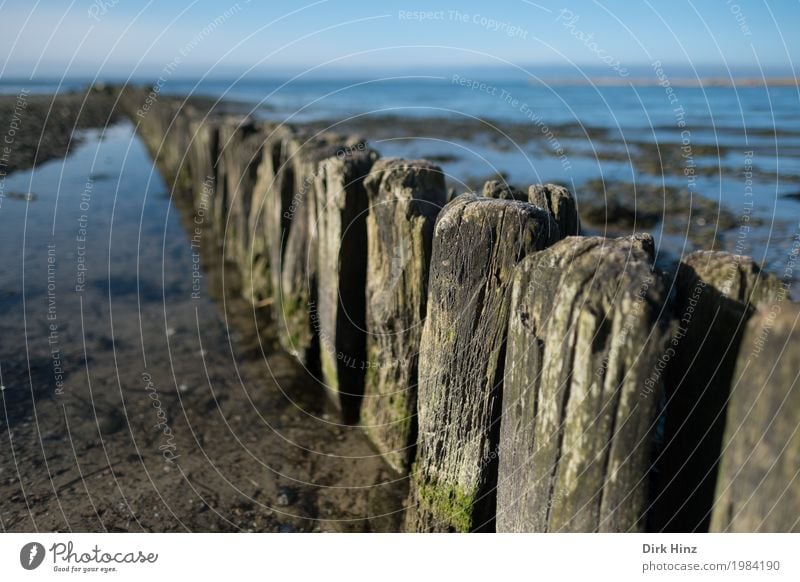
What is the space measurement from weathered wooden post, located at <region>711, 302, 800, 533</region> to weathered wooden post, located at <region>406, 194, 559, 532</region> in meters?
1.02

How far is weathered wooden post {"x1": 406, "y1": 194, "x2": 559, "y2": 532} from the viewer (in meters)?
2.88

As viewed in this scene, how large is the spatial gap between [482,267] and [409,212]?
3.44 ft

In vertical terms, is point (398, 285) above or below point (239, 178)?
below

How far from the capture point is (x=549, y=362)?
93.4 inches

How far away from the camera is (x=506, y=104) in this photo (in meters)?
36.4

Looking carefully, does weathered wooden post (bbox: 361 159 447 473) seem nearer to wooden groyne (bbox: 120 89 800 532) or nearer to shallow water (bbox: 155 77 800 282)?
wooden groyne (bbox: 120 89 800 532)

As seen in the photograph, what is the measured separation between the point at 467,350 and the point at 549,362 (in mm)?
789

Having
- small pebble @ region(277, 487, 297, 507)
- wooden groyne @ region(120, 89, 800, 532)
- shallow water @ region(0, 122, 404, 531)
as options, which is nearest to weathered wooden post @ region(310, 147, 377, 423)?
wooden groyne @ region(120, 89, 800, 532)

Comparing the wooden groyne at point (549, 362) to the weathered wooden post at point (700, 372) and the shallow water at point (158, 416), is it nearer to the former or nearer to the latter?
the weathered wooden post at point (700, 372)

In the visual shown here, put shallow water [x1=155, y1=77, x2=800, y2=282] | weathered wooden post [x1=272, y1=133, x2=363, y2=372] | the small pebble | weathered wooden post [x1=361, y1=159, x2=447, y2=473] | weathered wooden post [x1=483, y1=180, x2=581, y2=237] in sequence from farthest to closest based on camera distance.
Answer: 1. shallow water [x1=155, y1=77, x2=800, y2=282]
2. weathered wooden post [x1=272, y1=133, x2=363, y2=372]
3. the small pebble
4. weathered wooden post [x1=361, y1=159, x2=447, y2=473]
5. weathered wooden post [x1=483, y1=180, x2=581, y2=237]

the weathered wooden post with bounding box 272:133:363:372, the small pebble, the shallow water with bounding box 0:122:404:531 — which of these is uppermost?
the weathered wooden post with bounding box 272:133:363:372

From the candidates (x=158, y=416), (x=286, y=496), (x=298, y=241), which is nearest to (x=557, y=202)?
(x=286, y=496)

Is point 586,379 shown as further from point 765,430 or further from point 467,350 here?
point 467,350

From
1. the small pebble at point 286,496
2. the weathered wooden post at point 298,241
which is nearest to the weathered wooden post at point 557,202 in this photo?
the weathered wooden post at point 298,241
